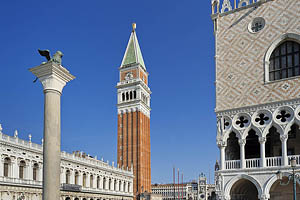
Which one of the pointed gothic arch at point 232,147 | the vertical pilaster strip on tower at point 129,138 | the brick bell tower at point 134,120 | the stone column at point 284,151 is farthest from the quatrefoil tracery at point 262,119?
the vertical pilaster strip on tower at point 129,138

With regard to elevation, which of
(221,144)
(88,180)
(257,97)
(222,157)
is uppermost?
(257,97)

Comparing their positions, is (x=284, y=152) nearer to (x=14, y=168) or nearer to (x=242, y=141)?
(x=242, y=141)

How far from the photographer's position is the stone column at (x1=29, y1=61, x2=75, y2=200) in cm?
880

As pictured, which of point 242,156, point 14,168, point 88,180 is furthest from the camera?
point 88,180

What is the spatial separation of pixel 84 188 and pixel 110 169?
7250 millimetres

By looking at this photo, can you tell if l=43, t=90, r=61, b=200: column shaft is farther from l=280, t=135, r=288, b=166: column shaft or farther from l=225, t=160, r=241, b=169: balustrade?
l=280, t=135, r=288, b=166: column shaft

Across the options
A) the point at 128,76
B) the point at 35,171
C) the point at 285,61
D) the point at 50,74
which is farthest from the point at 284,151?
the point at 128,76

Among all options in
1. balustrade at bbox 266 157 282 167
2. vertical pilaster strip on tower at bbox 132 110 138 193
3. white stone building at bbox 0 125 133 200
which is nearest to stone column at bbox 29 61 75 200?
balustrade at bbox 266 157 282 167

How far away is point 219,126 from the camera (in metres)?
21.1

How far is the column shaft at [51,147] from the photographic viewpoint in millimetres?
8770

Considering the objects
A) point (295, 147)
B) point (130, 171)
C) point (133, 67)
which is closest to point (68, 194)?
point (130, 171)

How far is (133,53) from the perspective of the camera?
67.1 meters

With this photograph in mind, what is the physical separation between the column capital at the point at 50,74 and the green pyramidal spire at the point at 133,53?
56271mm

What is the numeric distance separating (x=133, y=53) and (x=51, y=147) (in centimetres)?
5900
